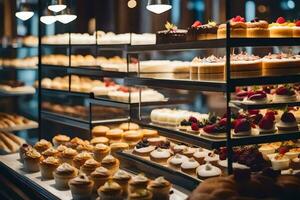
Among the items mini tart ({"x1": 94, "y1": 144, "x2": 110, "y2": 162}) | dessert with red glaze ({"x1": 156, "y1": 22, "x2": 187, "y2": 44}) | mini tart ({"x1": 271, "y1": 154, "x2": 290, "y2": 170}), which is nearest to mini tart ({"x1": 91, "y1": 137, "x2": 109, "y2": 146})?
mini tart ({"x1": 94, "y1": 144, "x2": 110, "y2": 162})

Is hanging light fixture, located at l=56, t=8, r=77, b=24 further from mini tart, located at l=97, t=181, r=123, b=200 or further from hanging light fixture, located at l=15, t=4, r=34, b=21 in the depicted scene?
mini tart, located at l=97, t=181, r=123, b=200

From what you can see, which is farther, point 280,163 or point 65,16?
point 65,16

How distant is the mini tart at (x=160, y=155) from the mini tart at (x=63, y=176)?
0.67 meters

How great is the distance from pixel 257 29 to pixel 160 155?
1.31m

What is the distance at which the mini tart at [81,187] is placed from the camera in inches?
140

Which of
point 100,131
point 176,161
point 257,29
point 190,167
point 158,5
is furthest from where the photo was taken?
point 100,131

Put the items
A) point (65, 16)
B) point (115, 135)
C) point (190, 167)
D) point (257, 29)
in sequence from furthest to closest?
Answer: 1. point (65, 16)
2. point (115, 135)
3. point (190, 167)
4. point (257, 29)

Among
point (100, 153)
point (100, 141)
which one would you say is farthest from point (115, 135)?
point (100, 153)

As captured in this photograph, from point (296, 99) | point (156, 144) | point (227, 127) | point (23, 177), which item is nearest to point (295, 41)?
point (296, 99)

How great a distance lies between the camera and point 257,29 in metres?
3.46

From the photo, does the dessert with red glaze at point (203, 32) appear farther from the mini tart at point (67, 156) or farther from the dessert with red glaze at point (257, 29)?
the mini tart at point (67, 156)

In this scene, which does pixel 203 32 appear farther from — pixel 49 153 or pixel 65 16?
pixel 65 16

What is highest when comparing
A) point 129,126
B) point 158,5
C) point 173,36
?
point 158,5

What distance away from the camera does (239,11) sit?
858 cm
